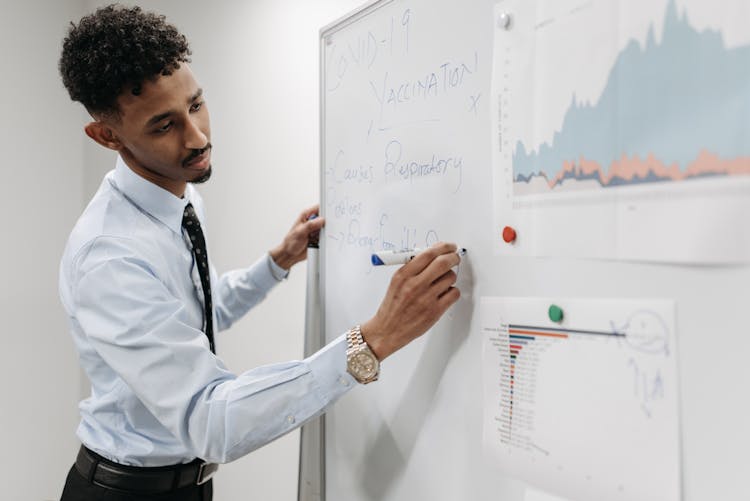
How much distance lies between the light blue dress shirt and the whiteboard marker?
157 mm

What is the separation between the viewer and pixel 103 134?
1084 millimetres

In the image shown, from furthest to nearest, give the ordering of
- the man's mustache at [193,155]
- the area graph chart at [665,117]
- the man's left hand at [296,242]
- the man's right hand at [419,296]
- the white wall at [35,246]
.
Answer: the white wall at [35,246] → the man's left hand at [296,242] → the man's mustache at [193,155] → the man's right hand at [419,296] → the area graph chart at [665,117]

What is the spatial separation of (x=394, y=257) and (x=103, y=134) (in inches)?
25.2

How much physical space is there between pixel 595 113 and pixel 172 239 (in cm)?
81

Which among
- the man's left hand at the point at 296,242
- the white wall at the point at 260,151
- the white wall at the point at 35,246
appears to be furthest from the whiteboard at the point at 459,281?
the white wall at the point at 35,246

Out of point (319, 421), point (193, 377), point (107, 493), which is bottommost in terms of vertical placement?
point (107, 493)

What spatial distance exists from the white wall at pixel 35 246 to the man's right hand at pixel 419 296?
1.92 m

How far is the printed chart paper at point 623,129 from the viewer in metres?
0.51

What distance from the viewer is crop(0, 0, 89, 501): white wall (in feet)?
7.07

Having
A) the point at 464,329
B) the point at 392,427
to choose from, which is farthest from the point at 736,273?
the point at 392,427

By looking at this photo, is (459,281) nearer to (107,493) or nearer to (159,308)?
(159,308)

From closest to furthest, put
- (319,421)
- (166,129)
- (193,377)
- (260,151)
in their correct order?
(193,377), (166,129), (319,421), (260,151)

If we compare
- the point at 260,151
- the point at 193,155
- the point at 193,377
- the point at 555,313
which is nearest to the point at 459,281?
the point at 555,313

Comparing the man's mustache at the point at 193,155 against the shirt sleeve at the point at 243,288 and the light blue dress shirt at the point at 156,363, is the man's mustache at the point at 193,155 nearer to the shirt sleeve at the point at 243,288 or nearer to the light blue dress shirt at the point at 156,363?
the light blue dress shirt at the point at 156,363
